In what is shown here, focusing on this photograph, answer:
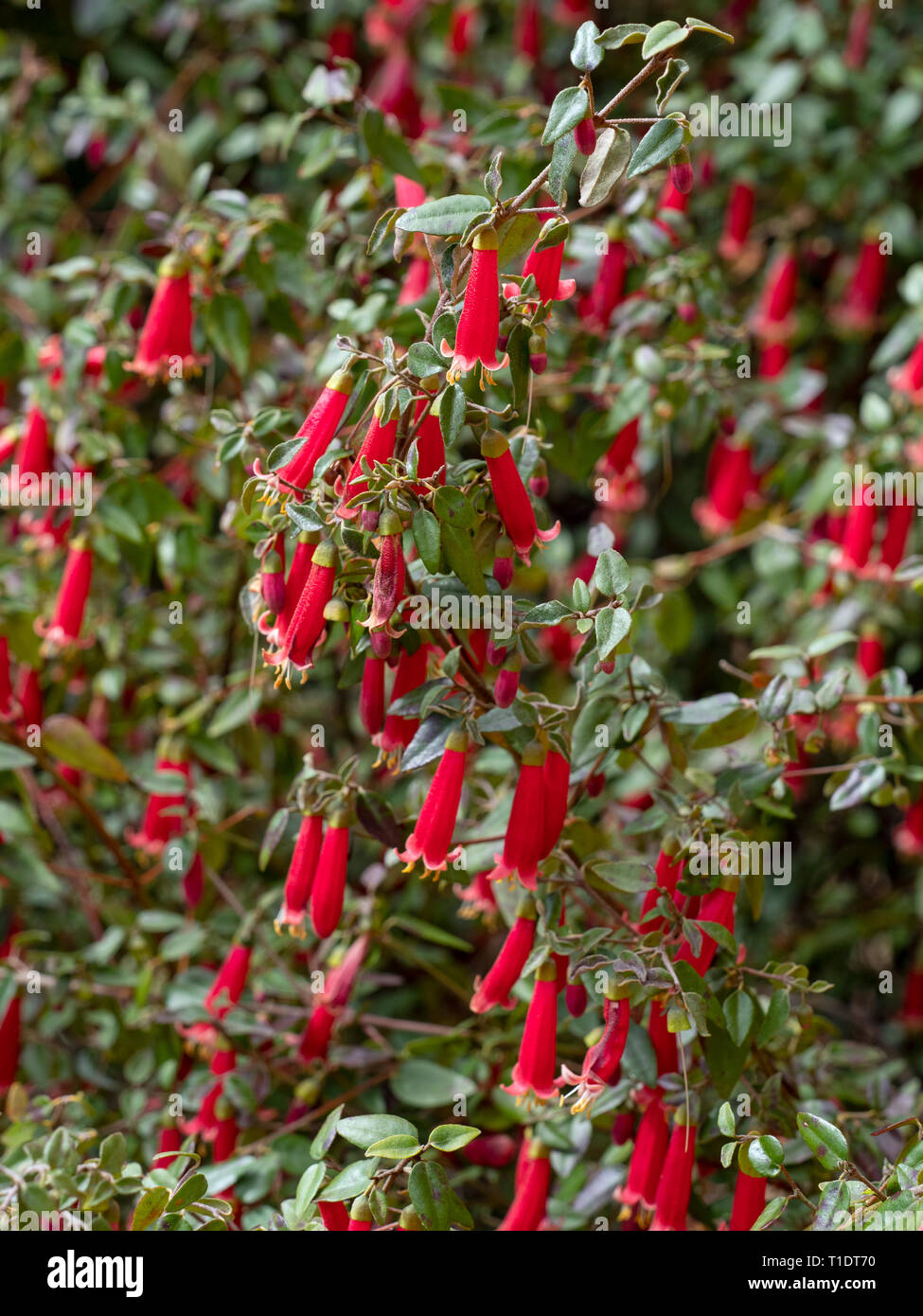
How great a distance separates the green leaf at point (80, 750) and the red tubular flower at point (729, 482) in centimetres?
110

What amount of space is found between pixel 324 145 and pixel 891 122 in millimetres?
1218

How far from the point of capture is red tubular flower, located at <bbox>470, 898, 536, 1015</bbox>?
118 cm

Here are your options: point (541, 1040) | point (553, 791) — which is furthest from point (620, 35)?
point (541, 1040)

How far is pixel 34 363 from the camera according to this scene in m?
1.84

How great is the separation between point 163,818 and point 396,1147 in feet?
2.60

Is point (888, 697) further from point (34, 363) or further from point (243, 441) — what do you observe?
point (34, 363)

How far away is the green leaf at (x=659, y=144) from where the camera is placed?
100 cm

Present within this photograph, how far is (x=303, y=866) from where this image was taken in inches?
48.1

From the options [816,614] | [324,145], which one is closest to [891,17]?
[816,614]

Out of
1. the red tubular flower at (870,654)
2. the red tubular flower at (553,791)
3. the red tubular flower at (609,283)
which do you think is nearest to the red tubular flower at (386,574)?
the red tubular flower at (553,791)

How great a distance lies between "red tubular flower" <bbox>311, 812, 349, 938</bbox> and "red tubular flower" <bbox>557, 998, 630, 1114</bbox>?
26 centimetres

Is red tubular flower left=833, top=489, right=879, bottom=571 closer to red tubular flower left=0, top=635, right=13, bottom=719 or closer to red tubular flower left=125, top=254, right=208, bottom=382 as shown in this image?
red tubular flower left=125, top=254, right=208, bottom=382

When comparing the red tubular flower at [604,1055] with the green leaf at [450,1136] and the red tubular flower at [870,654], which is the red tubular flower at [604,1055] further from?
the red tubular flower at [870,654]

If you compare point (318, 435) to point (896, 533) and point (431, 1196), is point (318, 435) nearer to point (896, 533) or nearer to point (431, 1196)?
point (431, 1196)
